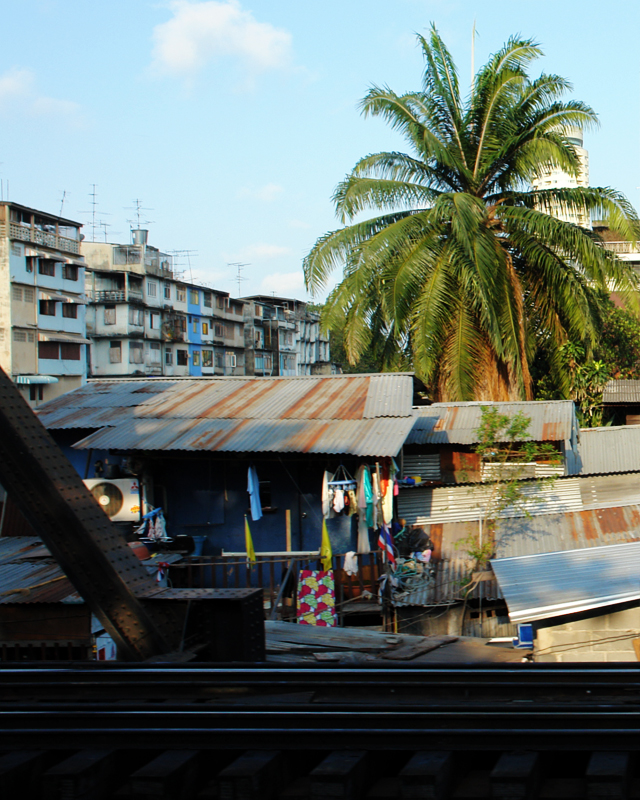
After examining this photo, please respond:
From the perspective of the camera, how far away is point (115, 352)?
199 feet

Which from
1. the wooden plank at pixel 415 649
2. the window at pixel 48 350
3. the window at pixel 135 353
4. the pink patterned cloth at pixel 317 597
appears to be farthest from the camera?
the window at pixel 135 353

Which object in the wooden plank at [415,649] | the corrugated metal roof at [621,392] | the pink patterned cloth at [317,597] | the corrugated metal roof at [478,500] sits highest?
the corrugated metal roof at [621,392]

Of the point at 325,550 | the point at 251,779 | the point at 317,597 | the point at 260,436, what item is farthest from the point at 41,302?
the point at 251,779

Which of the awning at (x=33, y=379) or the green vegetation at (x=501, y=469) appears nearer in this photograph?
the green vegetation at (x=501, y=469)

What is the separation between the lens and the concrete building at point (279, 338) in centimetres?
7756

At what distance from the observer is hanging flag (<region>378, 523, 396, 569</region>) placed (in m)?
Answer: 12.8

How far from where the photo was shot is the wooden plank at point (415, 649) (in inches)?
284

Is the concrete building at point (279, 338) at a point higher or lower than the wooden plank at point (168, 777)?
higher

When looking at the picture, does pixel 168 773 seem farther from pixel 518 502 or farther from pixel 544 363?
pixel 544 363

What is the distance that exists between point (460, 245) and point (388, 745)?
1652cm

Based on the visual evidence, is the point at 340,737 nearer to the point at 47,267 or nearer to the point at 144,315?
the point at 47,267

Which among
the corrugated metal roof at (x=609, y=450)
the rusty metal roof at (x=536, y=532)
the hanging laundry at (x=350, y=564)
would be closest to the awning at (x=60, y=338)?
the rusty metal roof at (x=536, y=532)

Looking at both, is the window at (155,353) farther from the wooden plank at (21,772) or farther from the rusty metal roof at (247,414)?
the wooden plank at (21,772)

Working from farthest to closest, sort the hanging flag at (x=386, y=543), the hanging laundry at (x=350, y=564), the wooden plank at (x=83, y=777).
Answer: the hanging flag at (x=386, y=543), the hanging laundry at (x=350, y=564), the wooden plank at (x=83, y=777)
